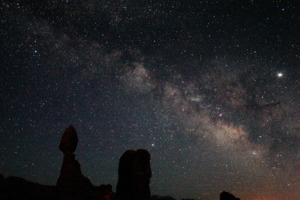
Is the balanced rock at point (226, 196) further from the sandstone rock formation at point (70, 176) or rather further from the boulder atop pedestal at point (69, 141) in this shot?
the boulder atop pedestal at point (69, 141)

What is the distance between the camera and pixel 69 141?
24359 millimetres

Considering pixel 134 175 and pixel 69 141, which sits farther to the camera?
pixel 134 175

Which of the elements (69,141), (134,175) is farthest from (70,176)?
(134,175)

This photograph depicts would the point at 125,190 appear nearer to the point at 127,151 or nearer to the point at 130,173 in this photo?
the point at 130,173

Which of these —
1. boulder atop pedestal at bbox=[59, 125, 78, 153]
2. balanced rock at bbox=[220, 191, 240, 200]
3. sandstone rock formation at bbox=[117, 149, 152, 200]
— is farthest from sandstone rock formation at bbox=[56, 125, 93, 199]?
balanced rock at bbox=[220, 191, 240, 200]

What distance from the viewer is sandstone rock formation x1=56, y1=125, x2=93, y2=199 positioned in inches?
837

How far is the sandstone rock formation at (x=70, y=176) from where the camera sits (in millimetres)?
21267

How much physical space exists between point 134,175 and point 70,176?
32.0ft

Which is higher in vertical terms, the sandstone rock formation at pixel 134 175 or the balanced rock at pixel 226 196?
the sandstone rock formation at pixel 134 175

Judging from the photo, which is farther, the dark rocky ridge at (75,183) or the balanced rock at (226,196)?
the balanced rock at (226,196)

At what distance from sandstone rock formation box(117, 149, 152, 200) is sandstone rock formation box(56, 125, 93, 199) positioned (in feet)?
23.8

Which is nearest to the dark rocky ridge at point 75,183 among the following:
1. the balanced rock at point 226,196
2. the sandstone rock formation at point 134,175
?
the sandstone rock formation at point 134,175

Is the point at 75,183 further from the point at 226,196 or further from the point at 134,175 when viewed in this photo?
the point at 226,196

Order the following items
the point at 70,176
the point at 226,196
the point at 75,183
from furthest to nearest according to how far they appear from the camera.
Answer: the point at 226,196, the point at 70,176, the point at 75,183
